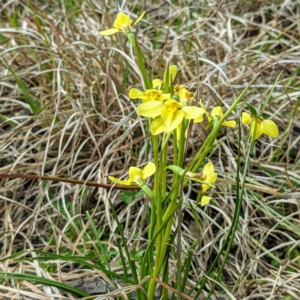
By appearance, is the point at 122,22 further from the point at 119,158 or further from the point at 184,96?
the point at 119,158

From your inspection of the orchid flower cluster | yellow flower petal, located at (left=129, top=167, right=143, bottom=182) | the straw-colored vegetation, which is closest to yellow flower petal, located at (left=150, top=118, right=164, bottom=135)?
the orchid flower cluster

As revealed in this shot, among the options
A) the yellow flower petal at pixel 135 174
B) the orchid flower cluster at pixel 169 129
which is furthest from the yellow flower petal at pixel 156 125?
the yellow flower petal at pixel 135 174

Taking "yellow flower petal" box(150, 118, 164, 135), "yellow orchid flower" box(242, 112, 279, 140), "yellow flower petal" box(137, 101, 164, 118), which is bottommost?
"yellow orchid flower" box(242, 112, 279, 140)

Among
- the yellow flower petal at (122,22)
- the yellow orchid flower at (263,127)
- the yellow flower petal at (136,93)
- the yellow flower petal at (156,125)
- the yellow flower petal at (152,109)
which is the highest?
the yellow flower petal at (122,22)

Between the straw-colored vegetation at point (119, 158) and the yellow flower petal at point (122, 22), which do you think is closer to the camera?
the yellow flower petal at point (122, 22)

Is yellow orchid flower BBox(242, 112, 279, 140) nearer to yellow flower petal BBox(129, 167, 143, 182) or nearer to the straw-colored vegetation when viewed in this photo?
yellow flower petal BBox(129, 167, 143, 182)

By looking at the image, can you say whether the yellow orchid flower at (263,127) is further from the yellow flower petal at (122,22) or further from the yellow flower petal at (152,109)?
the yellow flower petal at (122,22)

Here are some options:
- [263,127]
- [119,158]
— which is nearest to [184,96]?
[263,127]
